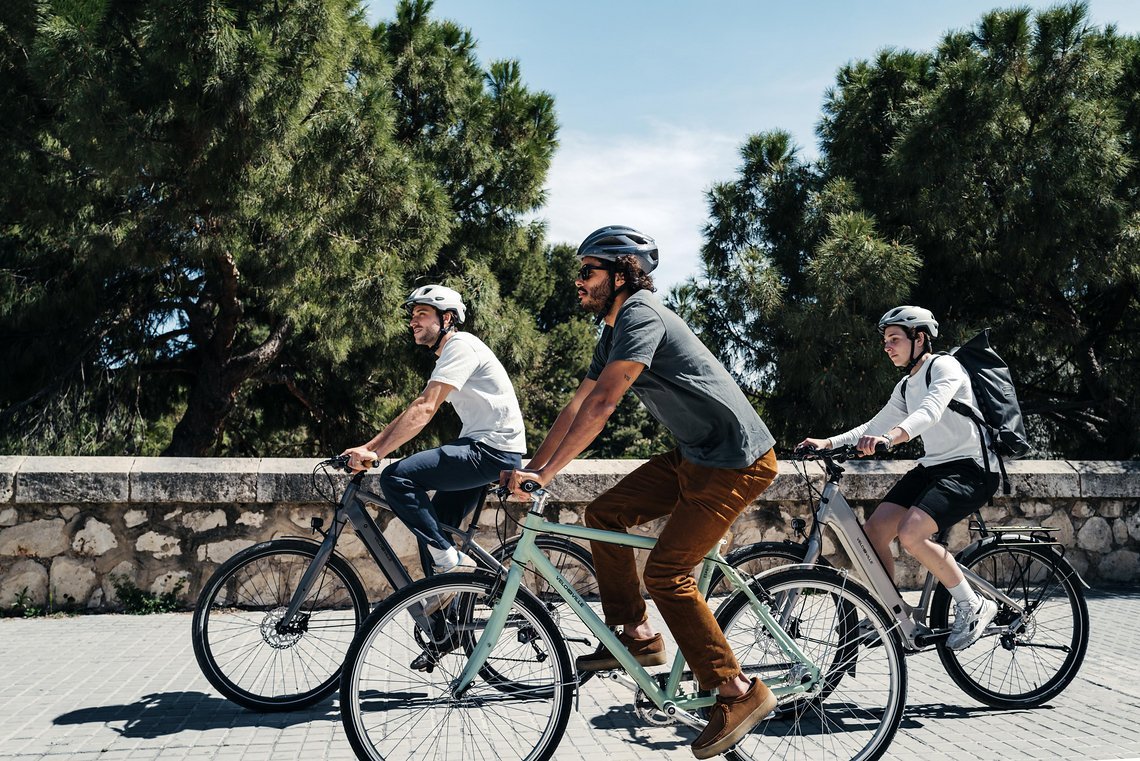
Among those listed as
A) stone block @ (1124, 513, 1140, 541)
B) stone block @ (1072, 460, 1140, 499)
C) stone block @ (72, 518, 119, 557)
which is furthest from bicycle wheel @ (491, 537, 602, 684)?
stone block @ (1124, 513, 1140, 541)

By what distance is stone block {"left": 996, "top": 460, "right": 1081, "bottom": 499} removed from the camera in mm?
6637

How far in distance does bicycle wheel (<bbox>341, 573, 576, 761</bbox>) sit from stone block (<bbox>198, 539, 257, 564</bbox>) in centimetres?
269

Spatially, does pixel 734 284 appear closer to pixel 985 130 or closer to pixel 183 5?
pixel 985 130

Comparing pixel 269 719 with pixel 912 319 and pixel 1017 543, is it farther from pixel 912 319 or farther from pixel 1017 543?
pixel 1017 543

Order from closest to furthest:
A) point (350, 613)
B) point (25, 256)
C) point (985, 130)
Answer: point (350, 613) → point (985, 130) → point (25, 256)

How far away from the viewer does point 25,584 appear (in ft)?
18.3

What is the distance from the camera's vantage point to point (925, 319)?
164 inches

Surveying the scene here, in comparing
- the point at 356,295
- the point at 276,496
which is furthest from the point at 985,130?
the point at 276,496

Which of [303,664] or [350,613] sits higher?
[350,613]

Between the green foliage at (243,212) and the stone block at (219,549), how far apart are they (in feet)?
14.5

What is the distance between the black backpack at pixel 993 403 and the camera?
407 cm

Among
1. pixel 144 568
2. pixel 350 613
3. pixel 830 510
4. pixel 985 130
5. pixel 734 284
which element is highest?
pixel 985 130

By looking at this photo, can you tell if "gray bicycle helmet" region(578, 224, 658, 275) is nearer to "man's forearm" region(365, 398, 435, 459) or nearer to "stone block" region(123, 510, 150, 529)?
"man's forearm" region(365, 398, 435, 459)

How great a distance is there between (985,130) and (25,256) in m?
11.2
